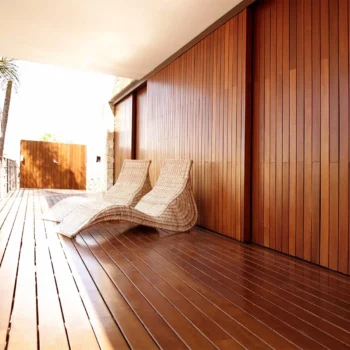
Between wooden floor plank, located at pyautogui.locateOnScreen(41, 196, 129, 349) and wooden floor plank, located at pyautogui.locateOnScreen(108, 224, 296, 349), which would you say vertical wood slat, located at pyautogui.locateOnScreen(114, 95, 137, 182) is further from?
wooden floor plank, located at pyautogui.locateOnScreen(41, 196, 129, 349)

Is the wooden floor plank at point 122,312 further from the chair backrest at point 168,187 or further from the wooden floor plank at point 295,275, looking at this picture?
the chair backrest at point 168,187

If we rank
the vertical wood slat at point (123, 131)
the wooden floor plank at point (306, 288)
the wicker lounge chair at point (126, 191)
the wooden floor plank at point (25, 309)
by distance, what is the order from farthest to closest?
the vertical wood slat at point (123, 131) → the wicker lounge chair at point (126, 191) → the wooden floor plank at point (306, 288) → the wooden floor plank at point (25, 309)

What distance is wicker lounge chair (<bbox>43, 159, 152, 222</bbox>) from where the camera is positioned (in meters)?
5.07

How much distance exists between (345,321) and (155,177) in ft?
16.5

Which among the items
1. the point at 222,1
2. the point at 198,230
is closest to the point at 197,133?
the point at 198,230

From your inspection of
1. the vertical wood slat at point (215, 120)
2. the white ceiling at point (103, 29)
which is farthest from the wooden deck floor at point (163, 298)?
the white ceiling at point (103, 29)

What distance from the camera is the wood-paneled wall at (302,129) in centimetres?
280

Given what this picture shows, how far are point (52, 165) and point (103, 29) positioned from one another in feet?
28.6

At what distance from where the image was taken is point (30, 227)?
4.39 metres

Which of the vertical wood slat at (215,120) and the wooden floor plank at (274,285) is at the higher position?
the vertical wood slat at (215,120)

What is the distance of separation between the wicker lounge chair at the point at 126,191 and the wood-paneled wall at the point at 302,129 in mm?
1984

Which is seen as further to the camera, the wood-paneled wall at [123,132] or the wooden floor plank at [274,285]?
the wood-paneled wall at [123,132]

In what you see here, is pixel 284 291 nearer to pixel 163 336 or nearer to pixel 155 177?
pixel 163 336

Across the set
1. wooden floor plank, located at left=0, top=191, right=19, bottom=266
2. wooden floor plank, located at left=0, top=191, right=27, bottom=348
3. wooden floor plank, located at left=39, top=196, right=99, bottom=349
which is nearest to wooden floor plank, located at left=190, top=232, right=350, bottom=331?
wooden floor plank, located at left=39, top=196, right=99, bottom=349
